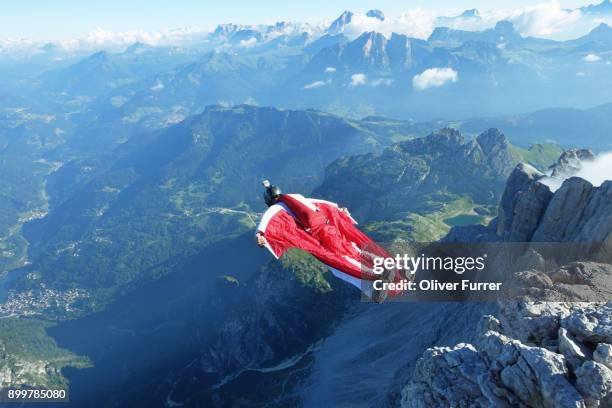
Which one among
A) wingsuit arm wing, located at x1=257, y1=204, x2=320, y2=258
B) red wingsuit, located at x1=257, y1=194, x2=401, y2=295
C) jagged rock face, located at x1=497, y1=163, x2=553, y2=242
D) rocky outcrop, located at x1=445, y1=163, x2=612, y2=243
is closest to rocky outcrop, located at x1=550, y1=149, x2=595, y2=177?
rocky outcrop, located at x1=445, y1=163, x2=612, y2=243

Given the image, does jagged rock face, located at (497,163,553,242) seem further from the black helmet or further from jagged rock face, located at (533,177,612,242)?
the black helmet

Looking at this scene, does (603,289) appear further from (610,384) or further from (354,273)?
(354,273)

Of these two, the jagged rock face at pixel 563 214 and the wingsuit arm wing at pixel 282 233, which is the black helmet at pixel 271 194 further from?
the jagged rock face at pixel 563 214

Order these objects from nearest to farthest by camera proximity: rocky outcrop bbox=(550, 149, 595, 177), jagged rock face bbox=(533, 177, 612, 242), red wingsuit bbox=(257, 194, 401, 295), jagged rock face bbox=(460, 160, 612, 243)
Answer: red wingsuit bbox=(257, 194, 401, 295)
jagged rock face bbox=(533, 177, 612, 242)
jagged rock face bbox=(460, 160, 612, 243)
rocky outcrop bbox=(550, 149, 595, 177)

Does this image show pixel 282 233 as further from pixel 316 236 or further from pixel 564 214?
pixel 564 214

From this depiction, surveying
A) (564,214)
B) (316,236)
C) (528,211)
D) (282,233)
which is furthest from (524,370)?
(528,211)

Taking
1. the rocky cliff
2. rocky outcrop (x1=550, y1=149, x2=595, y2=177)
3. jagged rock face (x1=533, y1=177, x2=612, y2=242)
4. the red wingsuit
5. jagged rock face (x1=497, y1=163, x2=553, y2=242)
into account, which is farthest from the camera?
rocky outcrop (x1=550, y1=149, x2=595, y2=177)

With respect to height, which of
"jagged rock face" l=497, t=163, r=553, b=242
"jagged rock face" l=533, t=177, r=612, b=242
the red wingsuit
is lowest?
"jagged rock face" l=497, t=163, r=553, b=242

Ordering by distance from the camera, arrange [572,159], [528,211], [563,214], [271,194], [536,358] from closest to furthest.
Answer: [536,358] → [271,194] → [563,214] → [528,211] → [572,159]
